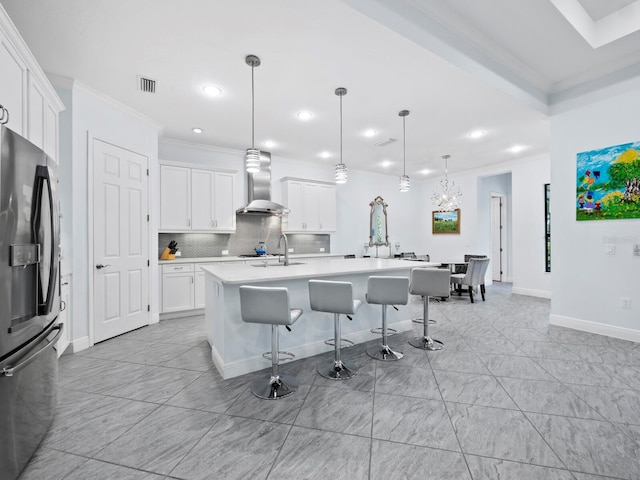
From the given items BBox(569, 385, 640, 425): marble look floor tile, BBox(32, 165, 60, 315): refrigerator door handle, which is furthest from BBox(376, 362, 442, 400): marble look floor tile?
BBox(32, 165, 60, 315): refrigerator door handle

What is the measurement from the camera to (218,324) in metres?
2.76

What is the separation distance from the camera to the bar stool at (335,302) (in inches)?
97.4

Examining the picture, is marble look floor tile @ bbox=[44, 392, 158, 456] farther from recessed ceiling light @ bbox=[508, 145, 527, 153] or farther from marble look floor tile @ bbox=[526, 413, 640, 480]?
recessed ceiling light @ bbox=[508, 145, 527, 153]

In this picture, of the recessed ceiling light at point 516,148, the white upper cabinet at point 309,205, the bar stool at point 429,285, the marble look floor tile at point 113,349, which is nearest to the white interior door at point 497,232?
the recessed ceiling light at point 516,148

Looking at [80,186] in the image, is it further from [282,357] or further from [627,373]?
[627,373]

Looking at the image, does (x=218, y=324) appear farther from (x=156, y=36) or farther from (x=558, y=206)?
(x=558, y=206)

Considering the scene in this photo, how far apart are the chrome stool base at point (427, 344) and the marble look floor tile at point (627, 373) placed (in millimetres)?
1413

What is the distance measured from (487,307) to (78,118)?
21.2 ft

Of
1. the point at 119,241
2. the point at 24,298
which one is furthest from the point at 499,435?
the point at 119,241

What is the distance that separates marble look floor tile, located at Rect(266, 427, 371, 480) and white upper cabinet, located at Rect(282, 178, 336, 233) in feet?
14.3

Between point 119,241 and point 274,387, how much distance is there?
9.36 feet

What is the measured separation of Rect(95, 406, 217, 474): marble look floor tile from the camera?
1.63 metres

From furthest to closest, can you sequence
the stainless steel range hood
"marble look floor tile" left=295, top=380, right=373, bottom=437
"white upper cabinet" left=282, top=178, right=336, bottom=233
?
"white upper cabinet" left=282, top=178, right=336, bottom=233 < the stainless steel range hood < "marble look floor tile" left=295, top=380, right=373, bottom=437

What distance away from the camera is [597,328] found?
11.9 feet
